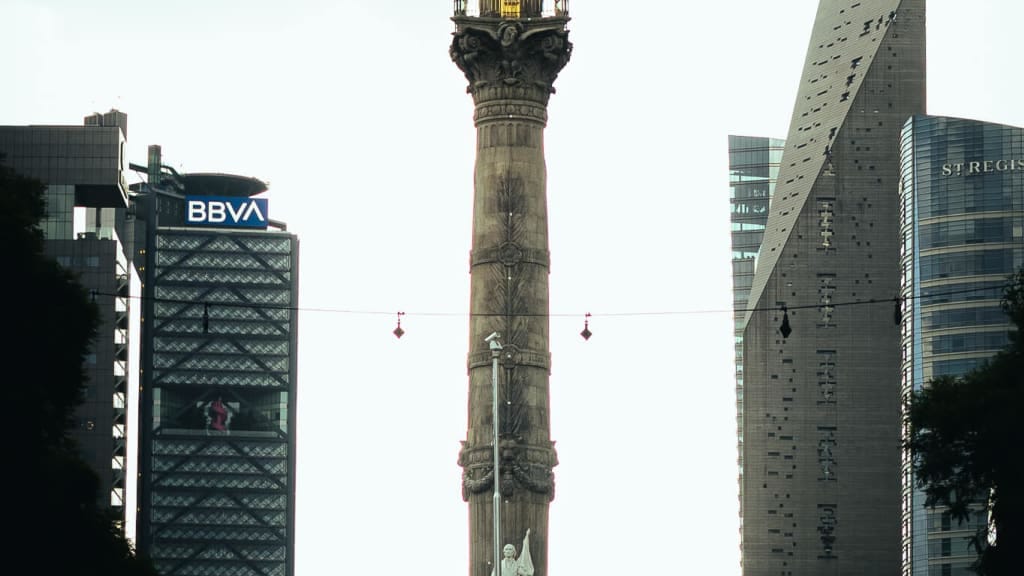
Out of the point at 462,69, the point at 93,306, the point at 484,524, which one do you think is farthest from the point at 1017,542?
the point at 462,69

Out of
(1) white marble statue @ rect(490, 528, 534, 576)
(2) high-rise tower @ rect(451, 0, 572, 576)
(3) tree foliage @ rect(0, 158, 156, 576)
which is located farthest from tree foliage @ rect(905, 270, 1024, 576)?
(2) high-rise tower @ rect(451, 0, 572, 576)

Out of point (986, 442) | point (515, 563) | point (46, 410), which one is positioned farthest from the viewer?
point (515, 563)

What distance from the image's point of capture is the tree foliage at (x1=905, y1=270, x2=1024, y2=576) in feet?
273

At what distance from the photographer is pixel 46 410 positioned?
78.9 meters

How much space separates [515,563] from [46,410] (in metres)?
41.8

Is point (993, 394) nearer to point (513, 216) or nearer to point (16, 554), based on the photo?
point (16, 554)

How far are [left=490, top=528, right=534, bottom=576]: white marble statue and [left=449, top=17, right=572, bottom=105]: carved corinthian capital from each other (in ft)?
74.6

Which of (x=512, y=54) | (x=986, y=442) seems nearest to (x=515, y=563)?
(x=512, y=54)

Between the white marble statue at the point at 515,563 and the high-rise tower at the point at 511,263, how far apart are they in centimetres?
138

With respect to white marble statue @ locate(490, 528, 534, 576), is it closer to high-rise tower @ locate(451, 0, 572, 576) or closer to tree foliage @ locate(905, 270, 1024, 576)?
high-rise tower @ locate(451, 0, 572, 576)

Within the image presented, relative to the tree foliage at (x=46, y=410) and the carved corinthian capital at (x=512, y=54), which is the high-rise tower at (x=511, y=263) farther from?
the tree foliage at (x=46, y=410)

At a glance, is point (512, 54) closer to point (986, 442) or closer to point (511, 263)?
point (511, 263)

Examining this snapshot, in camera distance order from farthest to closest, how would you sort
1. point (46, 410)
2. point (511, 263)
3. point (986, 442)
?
point (511, 263), point (986, 442), point (46, 410)

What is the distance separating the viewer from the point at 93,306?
83.6 meters
